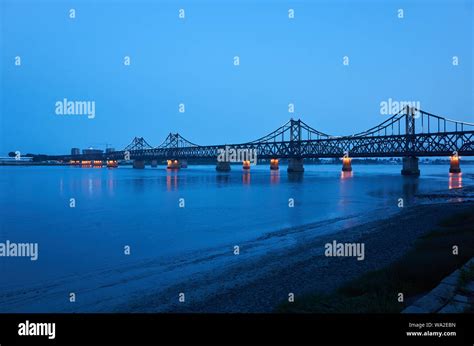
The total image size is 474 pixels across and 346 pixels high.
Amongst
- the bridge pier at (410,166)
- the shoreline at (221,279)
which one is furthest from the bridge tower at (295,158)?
the shoreline at (221,279)

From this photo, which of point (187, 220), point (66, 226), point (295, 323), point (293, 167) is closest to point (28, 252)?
point (66, 226)

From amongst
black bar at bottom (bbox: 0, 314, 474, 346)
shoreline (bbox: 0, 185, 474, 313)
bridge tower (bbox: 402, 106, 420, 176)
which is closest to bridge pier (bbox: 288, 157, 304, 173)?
bridge tower (bbox: 402, 106, 420, 176)

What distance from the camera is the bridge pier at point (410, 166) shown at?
114750 millimetres

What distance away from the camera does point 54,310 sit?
386 inches

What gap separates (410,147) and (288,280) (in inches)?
4566

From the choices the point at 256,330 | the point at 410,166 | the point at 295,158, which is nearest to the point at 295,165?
the point at 295,158

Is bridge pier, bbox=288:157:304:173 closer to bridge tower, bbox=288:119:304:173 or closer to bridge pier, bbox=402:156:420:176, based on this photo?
bridge tower, bbox=288:119:304:173

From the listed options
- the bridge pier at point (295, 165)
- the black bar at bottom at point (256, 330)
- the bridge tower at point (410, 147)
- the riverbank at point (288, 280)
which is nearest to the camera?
the black bar at bottom at point (256, 330)

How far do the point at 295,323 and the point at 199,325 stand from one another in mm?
1391

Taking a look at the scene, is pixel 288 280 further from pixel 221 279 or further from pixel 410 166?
pixel 410 166

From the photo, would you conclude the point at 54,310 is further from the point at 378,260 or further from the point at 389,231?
the point at 389,231

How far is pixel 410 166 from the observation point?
11688cm

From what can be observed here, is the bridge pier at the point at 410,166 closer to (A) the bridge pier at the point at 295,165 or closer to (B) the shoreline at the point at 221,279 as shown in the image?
(A) the bridge pier at the point at 295,165

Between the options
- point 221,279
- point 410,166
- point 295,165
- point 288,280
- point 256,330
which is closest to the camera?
point 256,330
